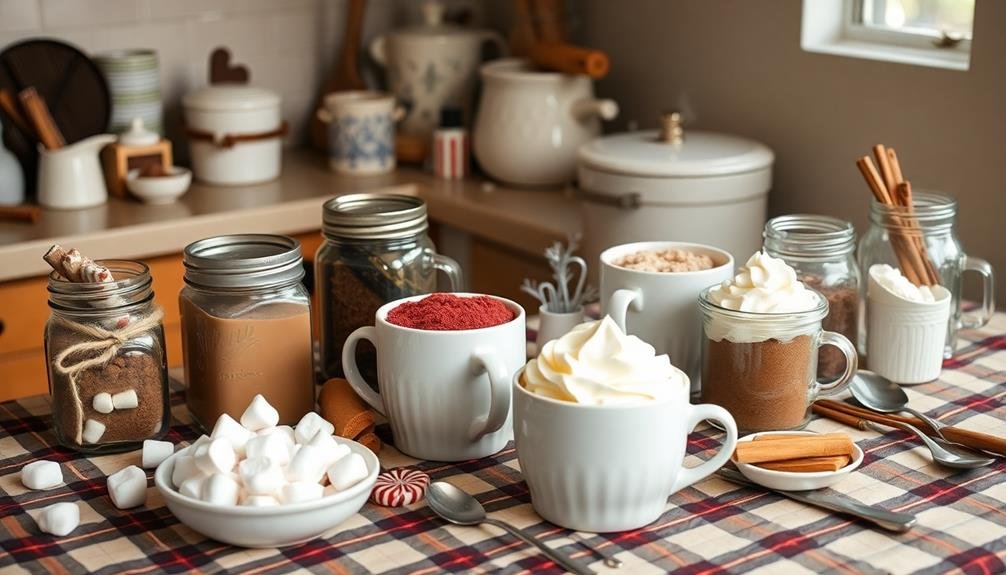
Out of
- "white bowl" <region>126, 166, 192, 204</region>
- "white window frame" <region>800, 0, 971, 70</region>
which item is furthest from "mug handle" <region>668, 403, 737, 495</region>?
"white bowl" <region>126, 166, 192, 204</region>

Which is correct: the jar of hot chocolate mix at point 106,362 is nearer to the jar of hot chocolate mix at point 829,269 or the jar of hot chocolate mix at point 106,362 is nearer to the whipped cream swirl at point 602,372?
the whipped cream swirl at point 602,372

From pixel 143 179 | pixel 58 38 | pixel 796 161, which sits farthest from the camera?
pixel 58 38

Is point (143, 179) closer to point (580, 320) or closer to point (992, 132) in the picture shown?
point (580, 320)

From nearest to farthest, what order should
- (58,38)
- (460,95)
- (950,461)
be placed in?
(950,461) → (58,38) → (460,95)

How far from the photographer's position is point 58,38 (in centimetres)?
255

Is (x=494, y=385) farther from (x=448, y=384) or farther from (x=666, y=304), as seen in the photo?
(x=666, y=304)

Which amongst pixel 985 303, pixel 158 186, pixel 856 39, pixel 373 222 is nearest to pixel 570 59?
pixel 856 39

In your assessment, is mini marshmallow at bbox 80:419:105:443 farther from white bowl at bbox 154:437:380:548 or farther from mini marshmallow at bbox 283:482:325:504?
mini marshmallow at bbox 283:482:325:504

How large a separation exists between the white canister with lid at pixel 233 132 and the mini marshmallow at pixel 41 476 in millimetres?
1497

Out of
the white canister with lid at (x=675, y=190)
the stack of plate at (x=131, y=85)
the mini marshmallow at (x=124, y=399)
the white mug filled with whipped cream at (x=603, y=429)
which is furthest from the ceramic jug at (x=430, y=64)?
the white mug filled with whipped cream at (x=603, y=429)

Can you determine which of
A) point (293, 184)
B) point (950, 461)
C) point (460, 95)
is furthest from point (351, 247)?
point (460, 95)

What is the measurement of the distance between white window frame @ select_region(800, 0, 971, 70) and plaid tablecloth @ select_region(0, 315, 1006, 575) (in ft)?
3.52

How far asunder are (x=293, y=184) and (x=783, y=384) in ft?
5.31

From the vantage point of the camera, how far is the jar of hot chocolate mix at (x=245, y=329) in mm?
1157
